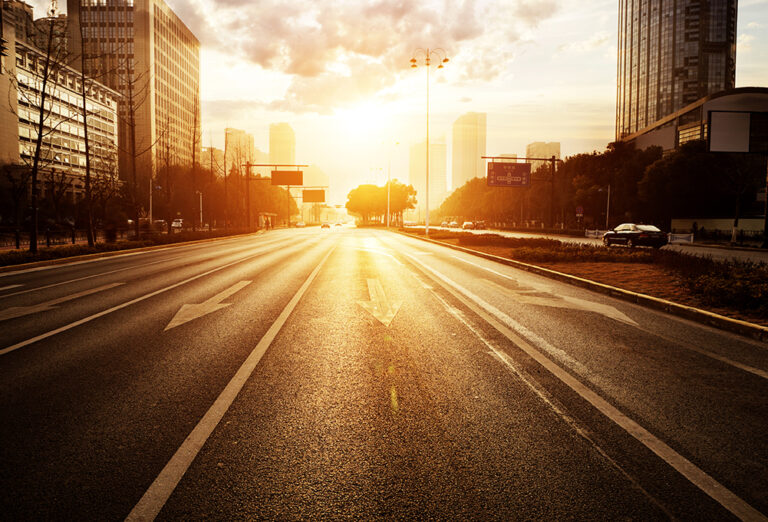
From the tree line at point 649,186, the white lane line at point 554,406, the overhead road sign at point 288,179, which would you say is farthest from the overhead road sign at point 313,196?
the white lane line at point 554,406

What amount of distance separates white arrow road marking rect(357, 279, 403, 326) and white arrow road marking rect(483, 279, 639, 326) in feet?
9.06

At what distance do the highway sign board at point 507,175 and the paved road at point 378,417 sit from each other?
136ft

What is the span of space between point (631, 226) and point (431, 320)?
25.2 meters

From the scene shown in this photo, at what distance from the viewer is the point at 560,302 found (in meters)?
9.23

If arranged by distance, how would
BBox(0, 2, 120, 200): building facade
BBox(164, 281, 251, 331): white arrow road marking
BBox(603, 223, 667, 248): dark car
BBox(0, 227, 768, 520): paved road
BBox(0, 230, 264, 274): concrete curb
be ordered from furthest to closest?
BBox(0, 2, 120, 200): building facade
BBox(603, 223, 667, 248): dark car
BBox(0, 230, 264, 274): concrete curb
BBox(164, 281, 251, 331): white arrow road marking
BBox(0, 227, 768, 520): paved road

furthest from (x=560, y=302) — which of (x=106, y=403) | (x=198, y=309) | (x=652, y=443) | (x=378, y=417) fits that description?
(x=106, y=403)

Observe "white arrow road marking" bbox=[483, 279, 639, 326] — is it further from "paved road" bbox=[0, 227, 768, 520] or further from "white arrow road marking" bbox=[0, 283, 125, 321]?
"white arrow road marking" bbox=[0, 283, 125, 321]

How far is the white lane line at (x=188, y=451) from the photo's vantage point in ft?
8.14

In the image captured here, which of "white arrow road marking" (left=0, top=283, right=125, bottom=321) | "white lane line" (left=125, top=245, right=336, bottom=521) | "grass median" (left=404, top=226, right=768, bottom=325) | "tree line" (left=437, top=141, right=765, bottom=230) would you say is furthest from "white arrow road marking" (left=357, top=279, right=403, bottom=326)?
"tree line" (left=437, top=141, right=765, bottom=230)

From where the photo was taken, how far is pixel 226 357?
17.5ft

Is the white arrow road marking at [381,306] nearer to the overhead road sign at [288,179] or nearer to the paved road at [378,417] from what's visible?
the paved road at [378,417]

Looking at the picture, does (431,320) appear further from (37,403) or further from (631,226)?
(631,226)

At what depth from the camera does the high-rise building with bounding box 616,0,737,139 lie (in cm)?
12288

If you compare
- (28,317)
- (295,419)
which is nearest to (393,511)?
(295,419)
